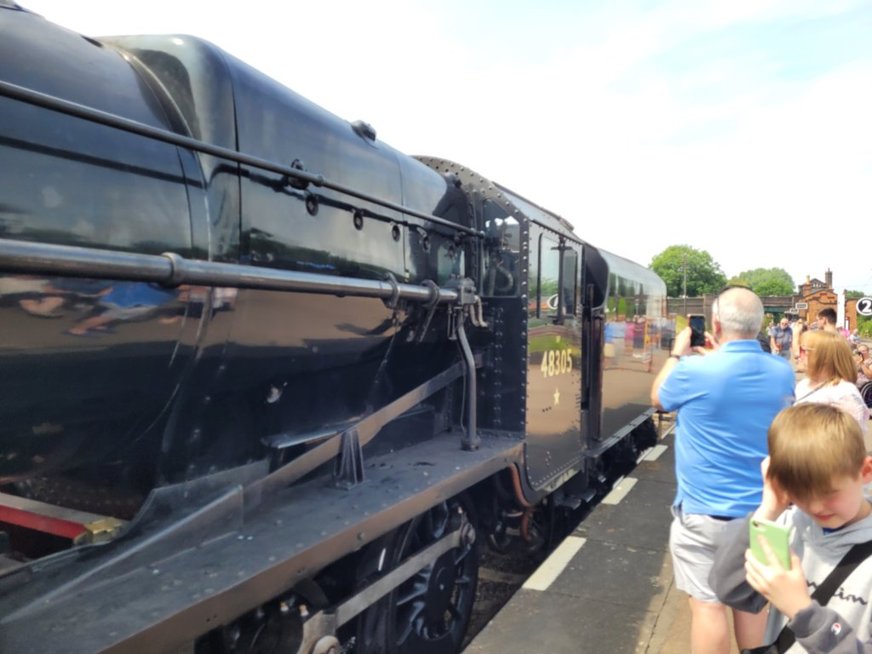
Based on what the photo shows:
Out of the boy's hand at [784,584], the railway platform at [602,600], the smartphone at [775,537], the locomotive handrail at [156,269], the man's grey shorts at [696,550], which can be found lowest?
the railway platform at [602,600]

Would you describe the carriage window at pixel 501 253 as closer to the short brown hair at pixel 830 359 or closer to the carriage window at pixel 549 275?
the carriage window at pixel 549 275

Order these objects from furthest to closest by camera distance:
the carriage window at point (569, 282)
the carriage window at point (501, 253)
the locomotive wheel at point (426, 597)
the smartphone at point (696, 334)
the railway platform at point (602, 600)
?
1. the carriage window at point (569, 282)
2. the carriage window at point (501, 253)
3. the railway platform at point (602, 600)
4. the smartphone at point (696, 334)
5. the locomotive wheel at point (426, 597)

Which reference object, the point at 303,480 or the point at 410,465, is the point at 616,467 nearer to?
the point at 410,465

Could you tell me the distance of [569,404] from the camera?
16.8 feet

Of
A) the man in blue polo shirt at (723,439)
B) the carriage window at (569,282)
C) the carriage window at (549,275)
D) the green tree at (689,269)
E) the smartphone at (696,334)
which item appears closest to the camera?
the man in blue polo shirt at (723,439)

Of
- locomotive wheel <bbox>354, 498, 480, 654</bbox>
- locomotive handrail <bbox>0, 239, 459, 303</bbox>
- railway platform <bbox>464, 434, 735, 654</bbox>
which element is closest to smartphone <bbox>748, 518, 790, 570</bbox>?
locomotive handrail <bbox>0, 239, 459, 303</bbox>

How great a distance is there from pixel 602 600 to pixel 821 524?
2.32 meters

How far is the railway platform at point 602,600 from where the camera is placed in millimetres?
3123

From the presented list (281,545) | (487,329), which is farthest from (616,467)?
(281,545)

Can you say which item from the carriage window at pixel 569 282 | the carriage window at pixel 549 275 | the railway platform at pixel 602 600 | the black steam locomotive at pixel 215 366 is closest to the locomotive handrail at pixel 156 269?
the black steam locomotive at pixel 215 366

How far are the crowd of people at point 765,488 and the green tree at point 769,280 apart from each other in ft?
409

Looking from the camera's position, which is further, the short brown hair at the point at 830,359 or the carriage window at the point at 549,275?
the carriage window at the point at 549,275

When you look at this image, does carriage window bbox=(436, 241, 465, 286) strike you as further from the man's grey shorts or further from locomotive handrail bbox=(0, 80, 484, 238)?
the man's grey shorts

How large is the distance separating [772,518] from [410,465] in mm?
1873
